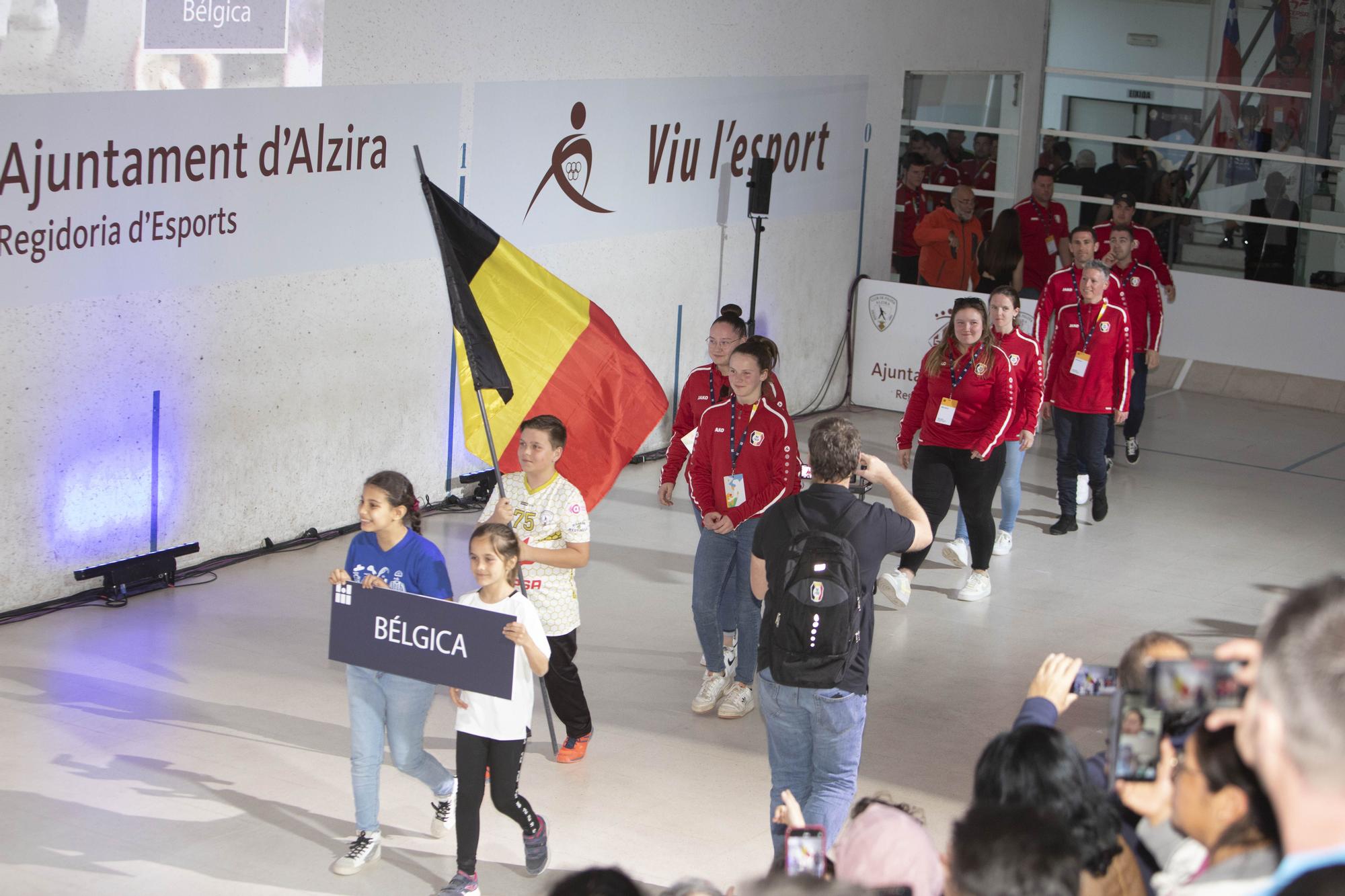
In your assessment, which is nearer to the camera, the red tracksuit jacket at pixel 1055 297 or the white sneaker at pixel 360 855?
the white sneaker at pixel 360 855

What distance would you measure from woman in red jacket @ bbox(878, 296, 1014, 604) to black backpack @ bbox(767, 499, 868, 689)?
3574mm

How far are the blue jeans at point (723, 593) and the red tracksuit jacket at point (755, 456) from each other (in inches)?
4.2

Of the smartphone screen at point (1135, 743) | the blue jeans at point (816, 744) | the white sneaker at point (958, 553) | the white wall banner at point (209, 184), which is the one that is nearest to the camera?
the smartphone screen at point (1135, 743)

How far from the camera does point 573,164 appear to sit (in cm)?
1029

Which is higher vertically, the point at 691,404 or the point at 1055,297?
the point at 1055,297

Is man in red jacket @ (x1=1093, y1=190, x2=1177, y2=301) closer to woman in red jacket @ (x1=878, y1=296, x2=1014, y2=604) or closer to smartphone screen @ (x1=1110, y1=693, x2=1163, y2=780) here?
woman in red jacket @ (x1=878, y1=296, x2=1014, y2=604)

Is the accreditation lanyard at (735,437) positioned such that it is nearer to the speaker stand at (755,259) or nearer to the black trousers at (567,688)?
the black trousers at (567,688)

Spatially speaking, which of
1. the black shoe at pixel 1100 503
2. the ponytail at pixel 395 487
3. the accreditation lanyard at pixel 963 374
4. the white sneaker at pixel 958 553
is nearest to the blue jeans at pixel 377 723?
the ponytail at pixel 395 487

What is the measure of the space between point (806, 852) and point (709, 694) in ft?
11.9

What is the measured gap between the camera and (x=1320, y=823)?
1.92 meters

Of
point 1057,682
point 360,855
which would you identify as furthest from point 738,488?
point 1057,682

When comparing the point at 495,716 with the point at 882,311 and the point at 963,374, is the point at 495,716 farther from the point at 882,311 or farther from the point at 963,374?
the point at 882,311

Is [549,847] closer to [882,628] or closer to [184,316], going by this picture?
[882,628]

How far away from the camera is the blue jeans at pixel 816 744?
14.7 feet
